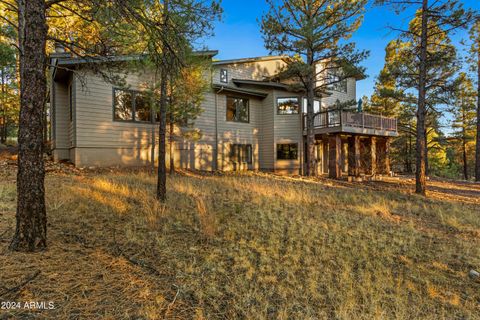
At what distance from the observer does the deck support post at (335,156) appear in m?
14.7

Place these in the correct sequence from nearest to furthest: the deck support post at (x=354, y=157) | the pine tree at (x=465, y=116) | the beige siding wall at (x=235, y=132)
→ the deck support post at (x=354, y=157)
the beige siding wall at (x=235, y=132)
the pine tree at (x=465, y=116)

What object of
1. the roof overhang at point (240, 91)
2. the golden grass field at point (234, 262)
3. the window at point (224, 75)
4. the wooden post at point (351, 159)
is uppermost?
the window at point (224, 75)

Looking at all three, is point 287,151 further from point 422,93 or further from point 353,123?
point 422,93

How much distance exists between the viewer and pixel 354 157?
1512 cm

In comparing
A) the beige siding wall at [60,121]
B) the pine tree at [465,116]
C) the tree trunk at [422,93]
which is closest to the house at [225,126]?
the beige siding wall at [60,121]

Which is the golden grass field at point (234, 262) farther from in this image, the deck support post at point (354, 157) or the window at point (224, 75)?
the window at point (224, 75)

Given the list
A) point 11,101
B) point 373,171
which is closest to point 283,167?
point 373,171

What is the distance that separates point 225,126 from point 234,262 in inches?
520

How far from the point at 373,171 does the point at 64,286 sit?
1627 centimetres

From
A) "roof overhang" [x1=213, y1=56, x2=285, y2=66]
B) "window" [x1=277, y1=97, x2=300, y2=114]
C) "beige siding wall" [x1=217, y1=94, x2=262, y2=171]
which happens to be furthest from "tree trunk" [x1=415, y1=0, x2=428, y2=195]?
"beige siding wall" [x1=217, y1=94, x2=262, y2=171]

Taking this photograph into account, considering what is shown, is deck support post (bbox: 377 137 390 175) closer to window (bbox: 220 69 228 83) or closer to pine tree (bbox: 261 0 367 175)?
pine tree (bbox: 261 0 367 175)

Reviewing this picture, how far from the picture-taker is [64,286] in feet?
8.59

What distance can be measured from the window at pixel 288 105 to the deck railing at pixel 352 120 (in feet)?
3.15

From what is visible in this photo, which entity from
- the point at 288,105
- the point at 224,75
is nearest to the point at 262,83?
the point at 288,105
